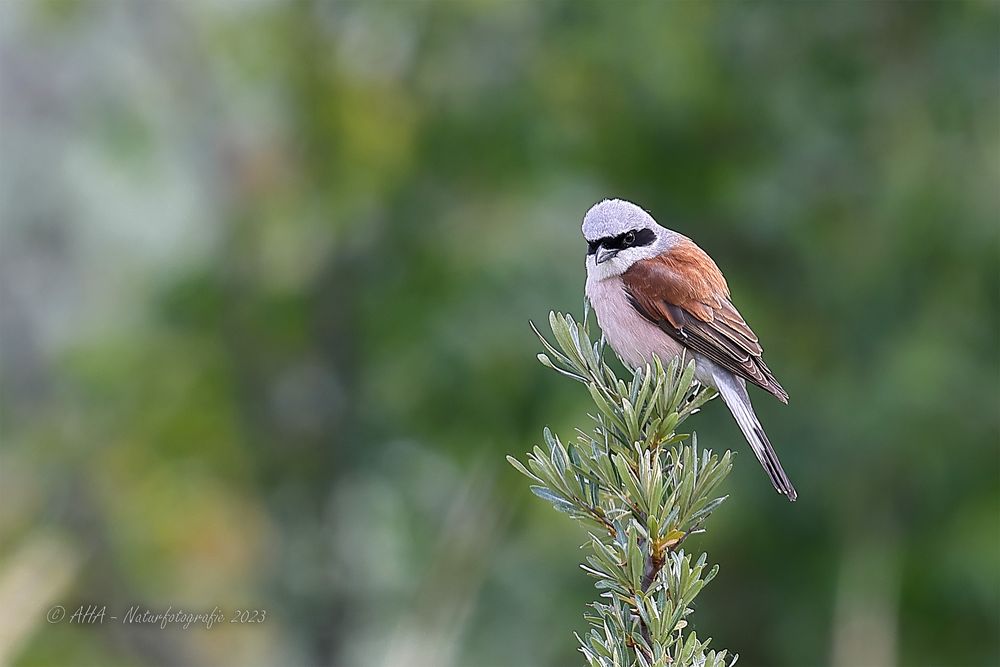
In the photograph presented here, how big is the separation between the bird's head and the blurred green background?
2.15m

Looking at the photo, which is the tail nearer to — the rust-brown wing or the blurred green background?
the rust-brown wing

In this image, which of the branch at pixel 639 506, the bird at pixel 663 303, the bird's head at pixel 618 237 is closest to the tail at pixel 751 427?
the bird at pixel 663 303

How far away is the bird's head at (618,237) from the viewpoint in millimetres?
2934

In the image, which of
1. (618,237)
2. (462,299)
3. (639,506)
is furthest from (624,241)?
(462,299)

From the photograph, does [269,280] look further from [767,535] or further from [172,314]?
[767,535]

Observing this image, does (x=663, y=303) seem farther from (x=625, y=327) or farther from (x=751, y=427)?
(x=751, y=427)

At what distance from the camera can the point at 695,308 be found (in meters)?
3.19

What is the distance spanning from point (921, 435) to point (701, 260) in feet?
10.3

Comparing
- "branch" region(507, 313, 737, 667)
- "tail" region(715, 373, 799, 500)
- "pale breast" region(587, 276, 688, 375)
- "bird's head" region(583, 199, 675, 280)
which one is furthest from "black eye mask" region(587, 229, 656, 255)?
"branch" region(507, 313, 737, 667)

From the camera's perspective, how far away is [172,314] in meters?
6.91

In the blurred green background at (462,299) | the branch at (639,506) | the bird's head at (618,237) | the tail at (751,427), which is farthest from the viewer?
the blurred green background at (462,299)

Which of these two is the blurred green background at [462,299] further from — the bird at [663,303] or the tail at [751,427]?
the tail at [751,427]

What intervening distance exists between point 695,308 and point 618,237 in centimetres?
35

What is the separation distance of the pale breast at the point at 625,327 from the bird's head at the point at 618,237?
5cm
